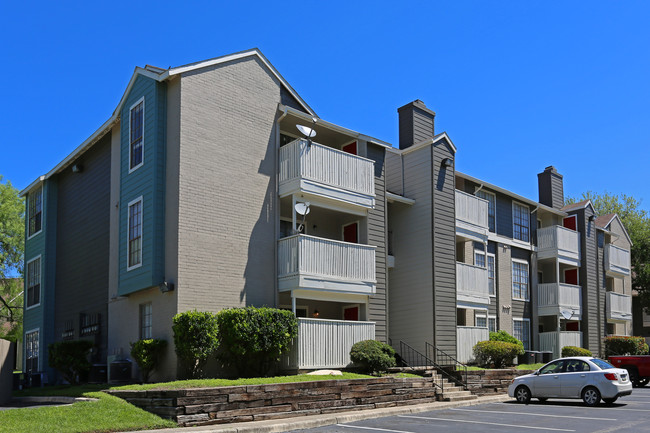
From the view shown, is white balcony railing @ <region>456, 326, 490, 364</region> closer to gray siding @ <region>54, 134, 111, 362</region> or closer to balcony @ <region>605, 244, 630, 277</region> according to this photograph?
gray siding @ <region>54, 134, 111, 362</region>

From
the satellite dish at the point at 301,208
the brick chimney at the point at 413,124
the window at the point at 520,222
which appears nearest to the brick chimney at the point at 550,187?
the window at the point at 520,222

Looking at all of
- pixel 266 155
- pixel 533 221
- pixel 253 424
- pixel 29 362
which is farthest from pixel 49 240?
pixel 533 221

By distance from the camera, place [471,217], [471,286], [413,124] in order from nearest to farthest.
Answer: [471,286]
[413,124]
[471,217]

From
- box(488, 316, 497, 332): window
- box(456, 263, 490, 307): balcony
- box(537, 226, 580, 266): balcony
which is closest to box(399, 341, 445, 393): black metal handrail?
box(456, 263, 490, 307): balcony

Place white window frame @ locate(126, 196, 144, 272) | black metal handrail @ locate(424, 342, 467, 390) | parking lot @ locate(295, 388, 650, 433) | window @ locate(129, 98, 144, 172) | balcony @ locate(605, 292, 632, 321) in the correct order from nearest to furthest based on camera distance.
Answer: parking lot @ locate(295, 388, 650, 433)
white window frame @ locate(126, 196, 144, 272)
window @ locate(129, 98, 144, 172)
black metal handrail @ locate(424, 342, 467, 390)
balcony @ locate(605, 292, 632, 321)

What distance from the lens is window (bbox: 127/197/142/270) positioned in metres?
21.0

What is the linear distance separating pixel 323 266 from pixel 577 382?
8144 millimetres

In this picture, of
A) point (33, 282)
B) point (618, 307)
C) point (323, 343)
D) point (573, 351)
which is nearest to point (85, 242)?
point (33, 282)

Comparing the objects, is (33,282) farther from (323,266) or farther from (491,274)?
(491,274)

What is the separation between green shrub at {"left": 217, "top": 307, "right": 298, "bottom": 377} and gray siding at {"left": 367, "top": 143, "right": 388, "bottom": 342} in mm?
4409

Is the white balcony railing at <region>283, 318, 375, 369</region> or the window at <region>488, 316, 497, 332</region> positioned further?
the window at <region>488, 316, 497, 332</region>

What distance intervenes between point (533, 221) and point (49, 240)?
77.7 feet

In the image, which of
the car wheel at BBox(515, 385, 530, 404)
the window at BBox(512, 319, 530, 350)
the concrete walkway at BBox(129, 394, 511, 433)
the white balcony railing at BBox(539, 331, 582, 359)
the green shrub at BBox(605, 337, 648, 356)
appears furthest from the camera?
the green shrub at BBox(605, 337, 648, 356)

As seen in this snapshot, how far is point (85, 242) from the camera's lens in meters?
26.1
